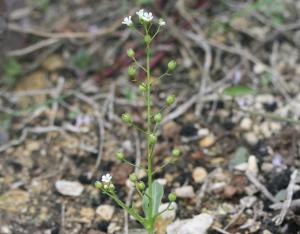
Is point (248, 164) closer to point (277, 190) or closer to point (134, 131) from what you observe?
point (277, 190)

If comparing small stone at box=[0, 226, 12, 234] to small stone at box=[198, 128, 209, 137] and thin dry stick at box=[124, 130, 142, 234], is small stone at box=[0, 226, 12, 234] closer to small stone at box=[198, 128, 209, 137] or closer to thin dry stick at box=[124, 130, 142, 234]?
thin dry stick at box=[124, 130, 142, 234]

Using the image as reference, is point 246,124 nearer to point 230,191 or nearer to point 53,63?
point 230,191

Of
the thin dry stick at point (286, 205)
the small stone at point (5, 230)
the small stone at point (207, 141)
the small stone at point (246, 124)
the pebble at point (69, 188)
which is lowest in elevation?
the thin dry stick at point (286, 205)

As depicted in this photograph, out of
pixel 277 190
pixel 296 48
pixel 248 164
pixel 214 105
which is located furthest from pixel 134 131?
pixel 296 48

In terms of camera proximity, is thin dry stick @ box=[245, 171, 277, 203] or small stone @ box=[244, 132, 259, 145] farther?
small stone @ box=[244, 132, 259, 145]

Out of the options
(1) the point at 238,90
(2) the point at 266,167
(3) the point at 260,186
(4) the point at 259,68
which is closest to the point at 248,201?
(3) the point at 260,186

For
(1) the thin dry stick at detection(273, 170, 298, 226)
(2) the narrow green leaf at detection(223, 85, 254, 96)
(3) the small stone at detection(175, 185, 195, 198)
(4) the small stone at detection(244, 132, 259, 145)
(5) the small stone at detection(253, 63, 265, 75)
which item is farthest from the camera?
(5) the small stone at detection(253, 63, 265, 75)

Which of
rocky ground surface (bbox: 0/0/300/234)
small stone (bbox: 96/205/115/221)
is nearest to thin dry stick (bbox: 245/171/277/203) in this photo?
rocky ground surface (bbox: 0/0/300/234)

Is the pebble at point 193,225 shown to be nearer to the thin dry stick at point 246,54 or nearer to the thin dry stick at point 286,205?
the thin dry stick at point 286,205

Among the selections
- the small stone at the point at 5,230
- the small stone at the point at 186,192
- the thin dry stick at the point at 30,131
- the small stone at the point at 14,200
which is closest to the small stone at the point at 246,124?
the small stone at the point at 186,192
